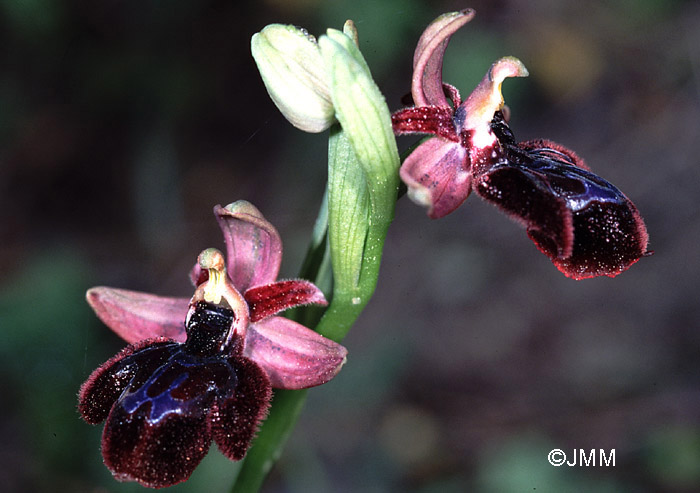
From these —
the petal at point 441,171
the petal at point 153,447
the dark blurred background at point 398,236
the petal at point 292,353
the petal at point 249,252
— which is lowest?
the petal at point 153,447

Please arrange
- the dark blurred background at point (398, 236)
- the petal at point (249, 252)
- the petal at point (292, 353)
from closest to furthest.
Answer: the petal at point (292, 353) → the petal at point (249, 252) → the dark blurred background at point (398, 236)

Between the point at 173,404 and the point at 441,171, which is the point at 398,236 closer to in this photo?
the point at 441,171

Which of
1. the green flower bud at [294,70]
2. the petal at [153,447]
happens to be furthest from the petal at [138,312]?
the green flower bud at [294,70]

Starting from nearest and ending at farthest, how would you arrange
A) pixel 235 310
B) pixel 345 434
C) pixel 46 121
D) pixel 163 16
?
pixel 235 310 → pixel 345 434 → pixel 163 16 → pixel 46 121

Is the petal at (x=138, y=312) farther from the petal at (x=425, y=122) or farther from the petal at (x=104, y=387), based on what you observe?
the petal at (x=425, y=122)

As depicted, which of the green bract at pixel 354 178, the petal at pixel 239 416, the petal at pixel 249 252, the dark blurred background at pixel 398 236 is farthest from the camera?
the dark blurred background at pixel 398 236

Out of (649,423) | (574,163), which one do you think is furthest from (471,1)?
(574,163)

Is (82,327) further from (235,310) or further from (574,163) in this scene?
(574,163)
